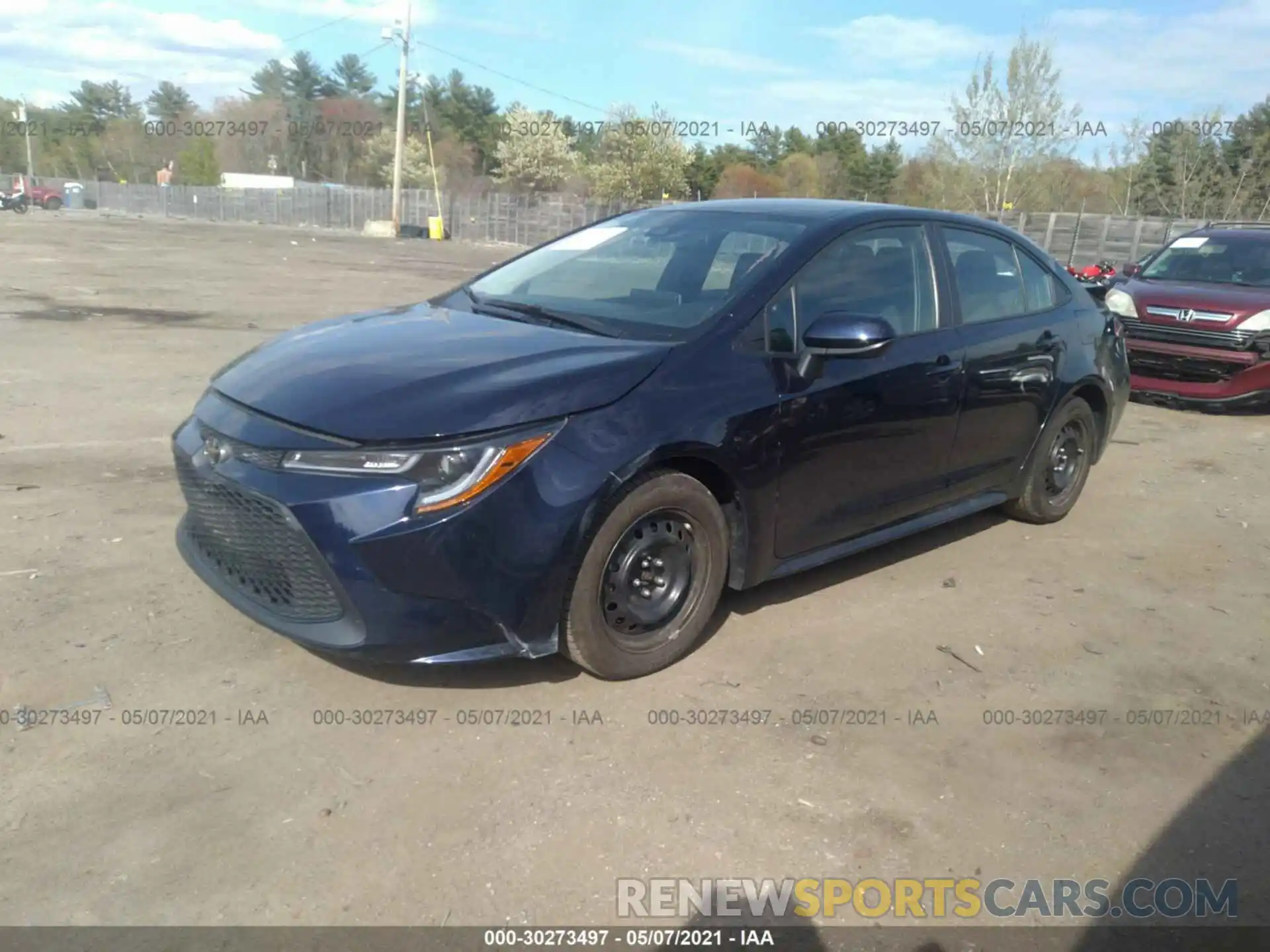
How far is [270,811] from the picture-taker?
9.34 ft

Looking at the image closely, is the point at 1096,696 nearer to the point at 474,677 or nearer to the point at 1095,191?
the point at 474,677

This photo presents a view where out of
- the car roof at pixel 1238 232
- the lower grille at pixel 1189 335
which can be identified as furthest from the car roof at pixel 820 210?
the car roof at pixel 1238 232

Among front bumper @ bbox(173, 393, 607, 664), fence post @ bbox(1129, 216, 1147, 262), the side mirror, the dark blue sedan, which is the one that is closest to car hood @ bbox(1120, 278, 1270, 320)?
the dark blue sedan

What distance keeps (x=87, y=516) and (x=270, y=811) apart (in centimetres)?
278

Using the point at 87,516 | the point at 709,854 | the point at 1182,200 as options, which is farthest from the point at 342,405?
the point at 1182,200

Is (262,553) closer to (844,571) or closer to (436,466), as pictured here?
(436,466)

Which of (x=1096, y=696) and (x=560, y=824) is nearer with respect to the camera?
(x=560, y=824)

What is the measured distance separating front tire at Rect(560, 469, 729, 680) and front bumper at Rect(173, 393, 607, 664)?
0.12 metres

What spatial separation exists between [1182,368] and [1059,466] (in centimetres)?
434

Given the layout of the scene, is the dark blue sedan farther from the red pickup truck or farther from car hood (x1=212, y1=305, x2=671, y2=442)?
the red pickup truck

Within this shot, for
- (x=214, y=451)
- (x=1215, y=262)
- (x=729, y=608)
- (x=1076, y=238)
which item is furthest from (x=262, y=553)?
(x=1076, y=238)

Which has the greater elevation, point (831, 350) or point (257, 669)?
point (831, 350)

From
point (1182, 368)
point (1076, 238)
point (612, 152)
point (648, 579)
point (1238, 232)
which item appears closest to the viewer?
point (648, 579)

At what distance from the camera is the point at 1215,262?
987cm
